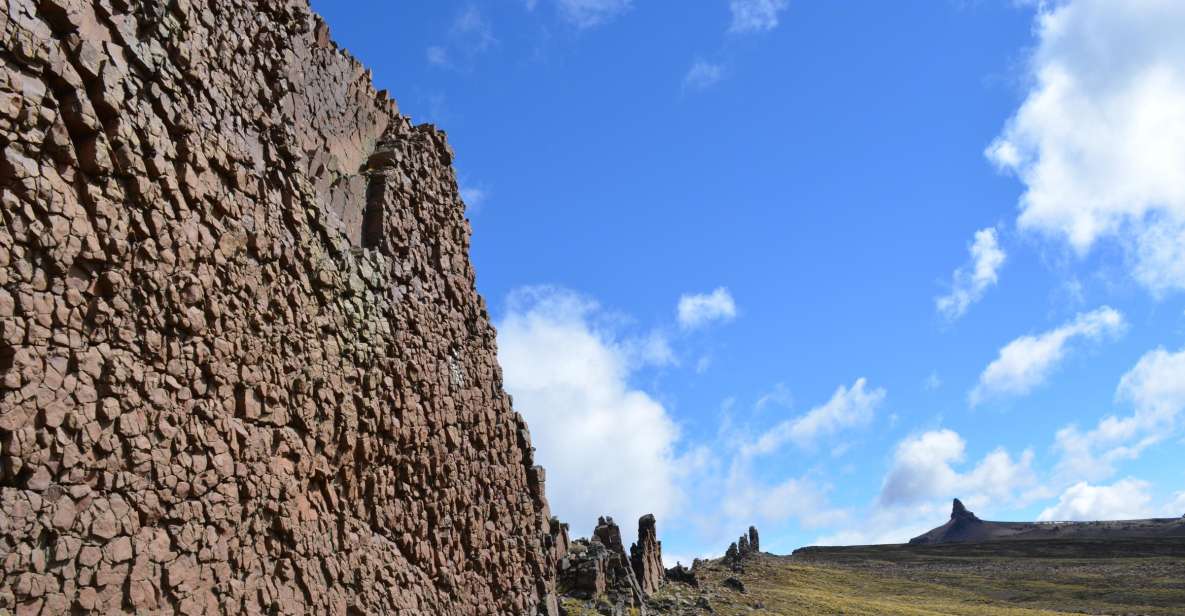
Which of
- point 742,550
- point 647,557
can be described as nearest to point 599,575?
point 647,557

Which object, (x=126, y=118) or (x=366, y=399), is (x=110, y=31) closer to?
(x=126, y=118)

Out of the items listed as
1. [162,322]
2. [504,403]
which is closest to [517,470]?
[504,403]

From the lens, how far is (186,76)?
1105 centimetres

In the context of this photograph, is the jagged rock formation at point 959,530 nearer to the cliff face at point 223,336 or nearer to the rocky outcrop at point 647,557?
the rocky outcrop at point 647,557

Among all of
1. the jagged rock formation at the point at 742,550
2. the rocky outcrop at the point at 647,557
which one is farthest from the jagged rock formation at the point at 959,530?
the rocky outcrop at the point at 647,557

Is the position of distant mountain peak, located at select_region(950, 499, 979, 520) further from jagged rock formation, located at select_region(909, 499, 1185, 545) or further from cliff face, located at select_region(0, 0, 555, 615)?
cliff face, located at select_region(0, 0, 555, 615)

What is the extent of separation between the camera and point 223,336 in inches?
428

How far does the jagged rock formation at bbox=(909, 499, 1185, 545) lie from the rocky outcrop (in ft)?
317

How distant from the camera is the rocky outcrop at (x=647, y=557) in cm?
3672

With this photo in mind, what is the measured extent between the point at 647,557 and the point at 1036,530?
114 meters

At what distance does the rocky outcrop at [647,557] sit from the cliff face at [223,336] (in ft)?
66.6

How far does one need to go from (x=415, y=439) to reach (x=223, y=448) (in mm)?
4640

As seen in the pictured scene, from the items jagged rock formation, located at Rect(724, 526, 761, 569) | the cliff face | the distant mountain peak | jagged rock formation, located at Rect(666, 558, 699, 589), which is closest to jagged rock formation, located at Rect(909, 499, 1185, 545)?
the distant mountain peak

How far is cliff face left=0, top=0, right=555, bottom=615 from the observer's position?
855 cm
